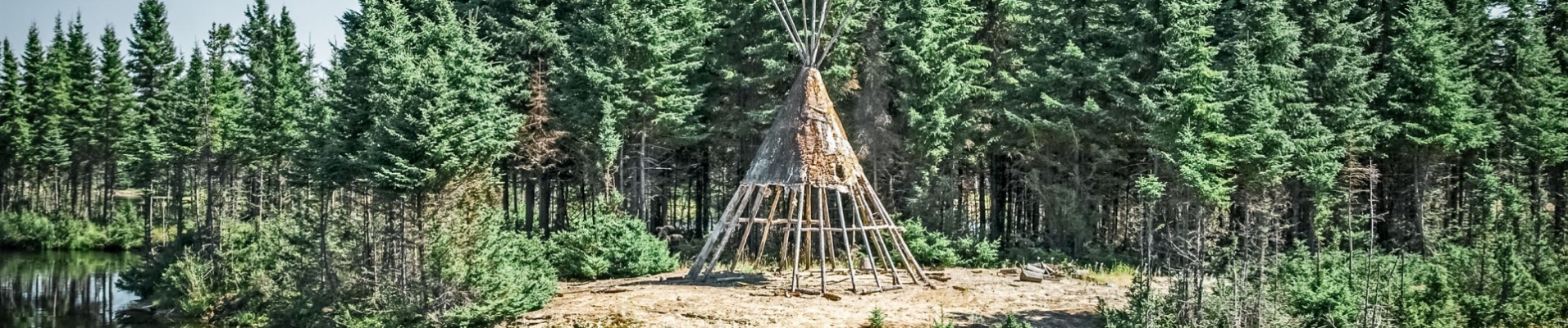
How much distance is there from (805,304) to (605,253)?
6.02 meters

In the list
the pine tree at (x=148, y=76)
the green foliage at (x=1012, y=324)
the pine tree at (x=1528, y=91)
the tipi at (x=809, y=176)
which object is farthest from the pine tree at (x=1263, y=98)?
the pine tree at (x=148, y=76)

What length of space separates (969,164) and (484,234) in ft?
46.4

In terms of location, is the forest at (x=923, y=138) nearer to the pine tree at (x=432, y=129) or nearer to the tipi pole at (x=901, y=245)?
the pine tree at (x=432, y=129)

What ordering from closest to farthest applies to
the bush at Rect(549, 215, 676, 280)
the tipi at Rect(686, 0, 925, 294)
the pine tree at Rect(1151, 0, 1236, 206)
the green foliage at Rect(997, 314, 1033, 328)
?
the green foliage at Rect(997, 314, 1033, 328)
the tipi at Rect(686, 0, 925, 294)
the pine tree at Rect(1151, 0, 1236, 206)
the bush at Rect(549, 215, 676, 280)

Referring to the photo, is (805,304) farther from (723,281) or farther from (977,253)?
(977,253)

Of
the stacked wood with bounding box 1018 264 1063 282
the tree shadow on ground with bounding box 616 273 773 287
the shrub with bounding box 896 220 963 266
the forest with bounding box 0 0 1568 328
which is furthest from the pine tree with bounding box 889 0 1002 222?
the tree shadow on ground with bounding box 616 273 773 287

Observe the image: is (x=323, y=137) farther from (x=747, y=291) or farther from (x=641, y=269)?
(x=747, y=291)

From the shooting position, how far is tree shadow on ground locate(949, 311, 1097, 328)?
56.6ft

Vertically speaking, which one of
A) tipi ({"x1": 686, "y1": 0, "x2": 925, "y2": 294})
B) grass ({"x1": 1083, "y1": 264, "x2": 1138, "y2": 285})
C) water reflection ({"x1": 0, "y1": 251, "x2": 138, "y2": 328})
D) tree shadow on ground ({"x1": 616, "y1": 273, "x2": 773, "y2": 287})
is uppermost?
tipi ({"x1": 686, "y1": 0, "x2": 925, "y2": 294})

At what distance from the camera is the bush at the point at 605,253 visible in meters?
23.1

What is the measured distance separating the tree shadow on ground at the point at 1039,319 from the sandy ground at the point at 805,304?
0.01 m

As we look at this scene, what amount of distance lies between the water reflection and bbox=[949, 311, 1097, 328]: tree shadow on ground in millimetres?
18727

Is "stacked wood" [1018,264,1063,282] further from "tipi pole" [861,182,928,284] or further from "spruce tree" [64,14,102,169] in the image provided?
"spruce tree" [64,14,102,169]

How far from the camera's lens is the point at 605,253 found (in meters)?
23.2
